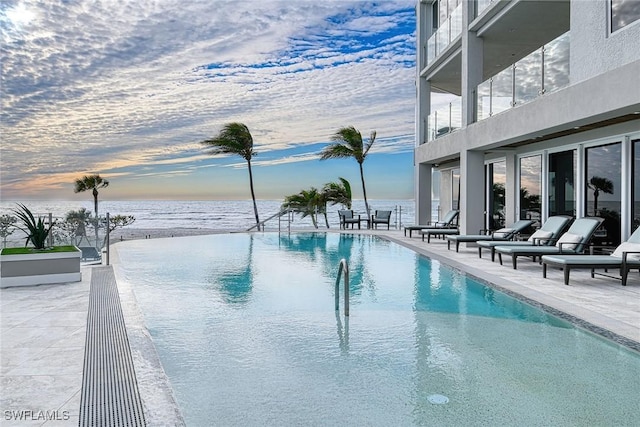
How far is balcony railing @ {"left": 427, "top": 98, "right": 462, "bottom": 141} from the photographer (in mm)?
13828

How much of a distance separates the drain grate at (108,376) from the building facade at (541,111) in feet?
22.4

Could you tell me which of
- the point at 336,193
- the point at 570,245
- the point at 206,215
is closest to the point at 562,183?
the point at 570,245

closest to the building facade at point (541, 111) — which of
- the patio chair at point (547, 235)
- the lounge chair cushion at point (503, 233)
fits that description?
the patio chair at point (547, 235)

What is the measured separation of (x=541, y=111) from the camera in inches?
365

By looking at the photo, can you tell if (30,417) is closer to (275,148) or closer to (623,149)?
(623,149)

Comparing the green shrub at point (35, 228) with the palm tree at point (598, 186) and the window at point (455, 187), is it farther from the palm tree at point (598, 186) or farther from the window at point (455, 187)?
the window at point (455, 187)

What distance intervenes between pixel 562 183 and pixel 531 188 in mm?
1541

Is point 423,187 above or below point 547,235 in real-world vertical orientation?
above

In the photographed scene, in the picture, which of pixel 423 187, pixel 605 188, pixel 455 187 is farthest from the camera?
pixel 455 187

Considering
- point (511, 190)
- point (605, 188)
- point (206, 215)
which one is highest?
point (511, 190)

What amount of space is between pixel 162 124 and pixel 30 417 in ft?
81.4

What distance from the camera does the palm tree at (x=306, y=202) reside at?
21969mm

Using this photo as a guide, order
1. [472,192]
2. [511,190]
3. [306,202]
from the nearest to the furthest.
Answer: [472,192]
[511,190]
[306,202]

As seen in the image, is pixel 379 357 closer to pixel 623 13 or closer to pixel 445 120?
pixel 623 13
